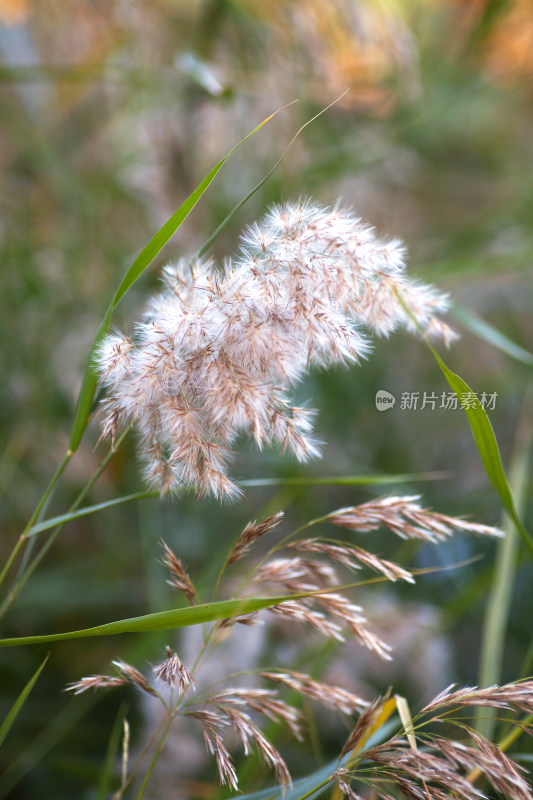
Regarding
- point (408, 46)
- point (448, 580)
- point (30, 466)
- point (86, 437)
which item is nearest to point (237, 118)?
point (408, 46)

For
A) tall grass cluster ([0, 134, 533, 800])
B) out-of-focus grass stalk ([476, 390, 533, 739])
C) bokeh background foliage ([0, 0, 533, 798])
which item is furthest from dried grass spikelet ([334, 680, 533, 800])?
bokeh background foliage ([0, 0, 533, 798])

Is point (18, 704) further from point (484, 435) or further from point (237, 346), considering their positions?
point (484, 435)

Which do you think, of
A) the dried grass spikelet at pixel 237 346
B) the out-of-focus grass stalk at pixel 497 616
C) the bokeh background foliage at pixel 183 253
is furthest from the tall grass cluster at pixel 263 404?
the bokeh background foliage at pixel 183 253

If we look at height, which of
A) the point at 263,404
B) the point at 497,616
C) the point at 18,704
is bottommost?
the point at 18,704

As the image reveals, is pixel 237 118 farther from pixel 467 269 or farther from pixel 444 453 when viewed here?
pixel 444 453

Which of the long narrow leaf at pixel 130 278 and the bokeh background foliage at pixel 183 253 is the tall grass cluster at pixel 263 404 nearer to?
the long narrow leaf at pixel 130 278
